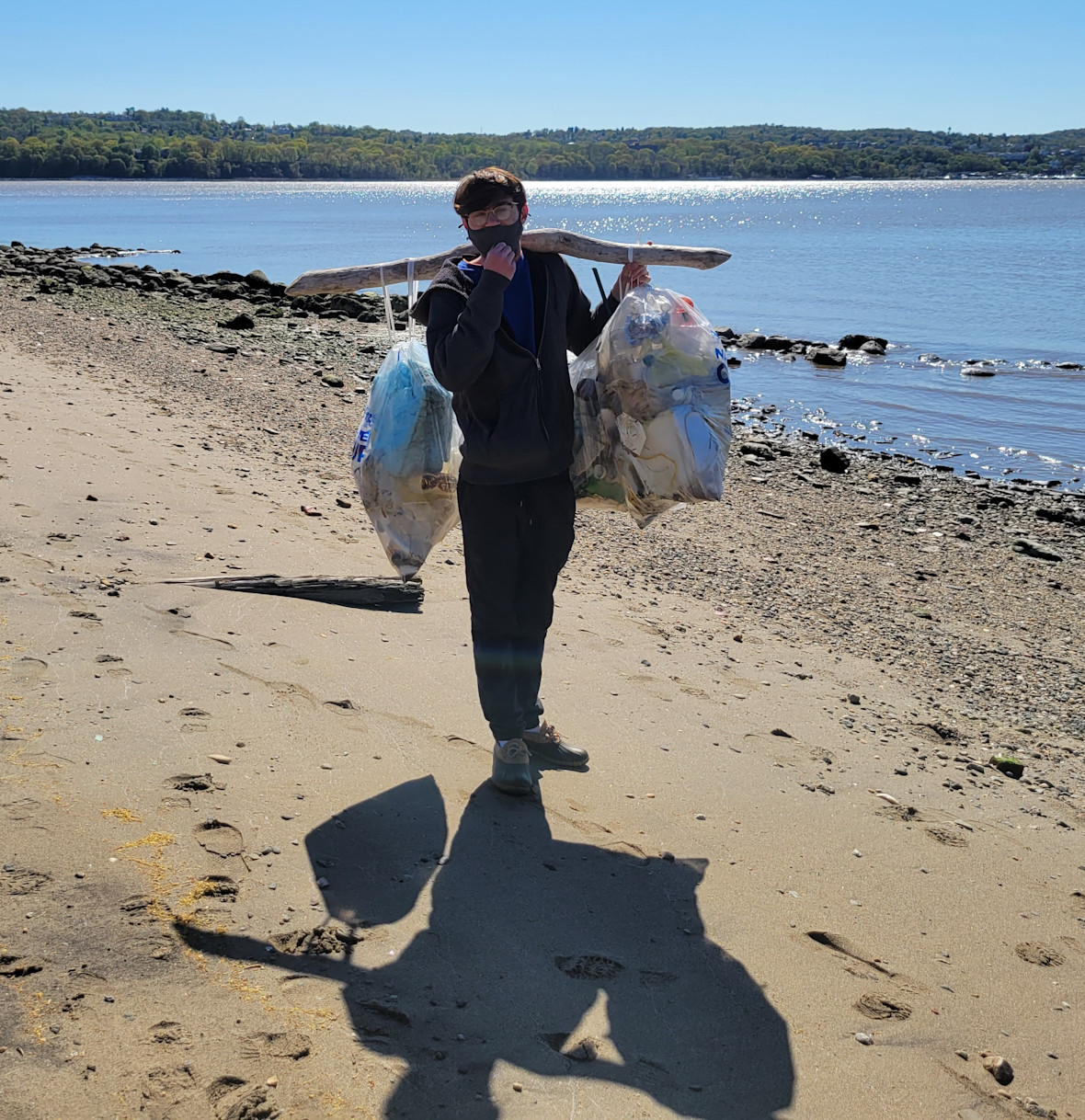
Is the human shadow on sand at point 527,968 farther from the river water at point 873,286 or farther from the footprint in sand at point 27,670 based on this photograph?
the river water at point 873,286

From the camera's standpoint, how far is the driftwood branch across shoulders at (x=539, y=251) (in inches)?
147

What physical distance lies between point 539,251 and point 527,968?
224cm

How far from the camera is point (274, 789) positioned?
141 inches

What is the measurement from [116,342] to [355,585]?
948cm

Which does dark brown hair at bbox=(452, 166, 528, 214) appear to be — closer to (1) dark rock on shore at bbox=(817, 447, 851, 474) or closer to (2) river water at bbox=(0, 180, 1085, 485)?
(2) river water at bbox=(0, 180, 1085, 485)

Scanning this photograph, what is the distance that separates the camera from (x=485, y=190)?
3.37 meters

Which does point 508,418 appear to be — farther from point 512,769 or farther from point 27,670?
point 27,670

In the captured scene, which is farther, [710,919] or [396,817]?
[396,817]

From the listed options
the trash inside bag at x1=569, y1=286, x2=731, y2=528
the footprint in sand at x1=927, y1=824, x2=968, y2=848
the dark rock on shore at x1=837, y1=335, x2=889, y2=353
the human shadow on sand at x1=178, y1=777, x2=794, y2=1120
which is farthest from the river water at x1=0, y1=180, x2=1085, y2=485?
the human shadow on sand at x1=178, y1=777, x2=794, y2=1120

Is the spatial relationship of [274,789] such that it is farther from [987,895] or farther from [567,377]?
[987,895]

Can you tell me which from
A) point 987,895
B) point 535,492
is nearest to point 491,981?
point 535,492

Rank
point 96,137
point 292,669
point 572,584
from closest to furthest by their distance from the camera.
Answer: point 292,669 → point 572,584 → point 96,137

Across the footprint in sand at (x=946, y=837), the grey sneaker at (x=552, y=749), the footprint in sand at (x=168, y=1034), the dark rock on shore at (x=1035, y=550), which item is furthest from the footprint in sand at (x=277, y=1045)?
the dark rock on shore at (x=1035, y=550)

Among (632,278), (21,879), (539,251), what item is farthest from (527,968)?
(632,278)
